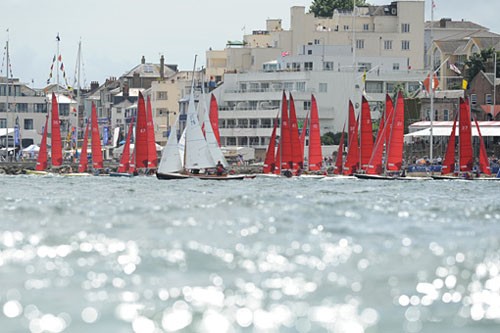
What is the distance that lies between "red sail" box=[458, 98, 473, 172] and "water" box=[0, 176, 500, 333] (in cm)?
4345

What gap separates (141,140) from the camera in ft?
359

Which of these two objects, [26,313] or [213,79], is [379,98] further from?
[26,313]

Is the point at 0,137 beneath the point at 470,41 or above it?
beneath

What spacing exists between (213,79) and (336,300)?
151503 millimetres

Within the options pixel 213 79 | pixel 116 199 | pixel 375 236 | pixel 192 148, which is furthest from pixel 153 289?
pixel 213 79

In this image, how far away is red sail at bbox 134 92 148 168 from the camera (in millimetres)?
108500

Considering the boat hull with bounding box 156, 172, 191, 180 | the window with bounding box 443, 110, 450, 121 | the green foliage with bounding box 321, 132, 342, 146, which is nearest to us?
the boat hull with bounding box 156, 172, 191, 180

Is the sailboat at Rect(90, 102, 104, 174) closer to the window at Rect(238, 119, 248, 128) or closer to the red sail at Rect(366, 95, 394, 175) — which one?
the red sail at Rect(366, 95, 394, 175)

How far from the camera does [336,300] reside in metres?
29.6

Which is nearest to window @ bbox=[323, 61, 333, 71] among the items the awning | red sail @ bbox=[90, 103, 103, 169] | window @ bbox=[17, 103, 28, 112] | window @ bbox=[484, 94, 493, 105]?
window @ bbox=[484, 94, 493, 105]

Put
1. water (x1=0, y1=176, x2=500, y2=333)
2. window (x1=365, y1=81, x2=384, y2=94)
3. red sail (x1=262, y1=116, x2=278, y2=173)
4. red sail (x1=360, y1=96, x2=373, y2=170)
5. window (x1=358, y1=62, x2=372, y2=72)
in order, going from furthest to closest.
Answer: window (x1=358, y1=62, x2=372, y2=72), window (x1=365, y1=81, x2=384, y2=94), red sail (x1=262, y1=116, x2=278, y2=173), red sail (x1=360, y1=96, x2=373, y2=170), water (x1=0, y1=176, x2=500, y2=333)

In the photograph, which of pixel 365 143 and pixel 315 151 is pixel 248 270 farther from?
pixel 315 151

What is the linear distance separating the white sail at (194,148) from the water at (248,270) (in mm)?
41184

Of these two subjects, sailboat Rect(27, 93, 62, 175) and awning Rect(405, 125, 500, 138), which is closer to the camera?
sailboat Rect(27, 93, 62, 175)
